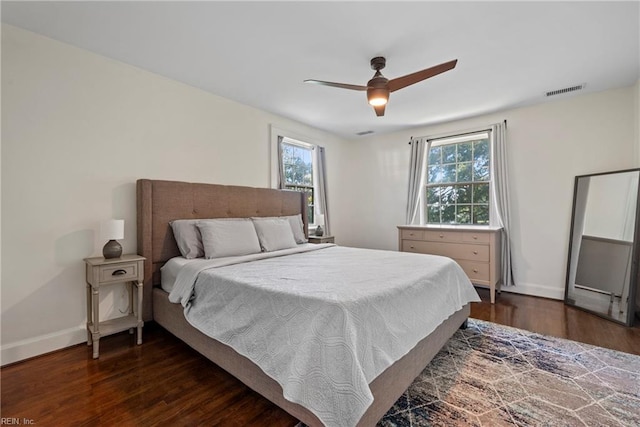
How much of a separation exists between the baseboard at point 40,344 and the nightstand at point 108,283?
0.09m

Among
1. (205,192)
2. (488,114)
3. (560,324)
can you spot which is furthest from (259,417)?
(488,114)

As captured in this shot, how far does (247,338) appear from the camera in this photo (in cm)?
160

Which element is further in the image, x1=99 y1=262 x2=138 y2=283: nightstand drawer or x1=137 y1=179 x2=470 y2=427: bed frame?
x1=99 y1=262 x2=138 y2=283: nightstand drawer

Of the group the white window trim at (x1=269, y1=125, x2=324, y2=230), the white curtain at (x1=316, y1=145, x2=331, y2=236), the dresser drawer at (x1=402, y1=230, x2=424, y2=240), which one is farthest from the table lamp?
the dresser drawer at (x1=402, y1=230, x2=424, y2=240)

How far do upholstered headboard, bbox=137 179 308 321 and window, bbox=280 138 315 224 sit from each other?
958 mm

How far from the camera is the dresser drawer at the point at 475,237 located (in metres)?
3.65

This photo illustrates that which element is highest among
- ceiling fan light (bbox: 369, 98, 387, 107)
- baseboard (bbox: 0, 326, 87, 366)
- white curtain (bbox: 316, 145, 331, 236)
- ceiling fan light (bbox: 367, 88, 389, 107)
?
ceiling fan light (bbox: 367, 88, 389, 107)

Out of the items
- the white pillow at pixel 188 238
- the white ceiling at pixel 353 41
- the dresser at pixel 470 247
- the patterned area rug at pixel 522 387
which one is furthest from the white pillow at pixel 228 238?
the dresser at pixel 470 247

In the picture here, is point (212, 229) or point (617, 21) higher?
point (617, 21)

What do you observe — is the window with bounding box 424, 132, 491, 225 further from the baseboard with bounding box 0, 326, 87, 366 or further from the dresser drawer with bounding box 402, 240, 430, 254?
the baseboard with bounding box 0, 326, 87, 366

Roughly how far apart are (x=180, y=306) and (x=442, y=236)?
3.41m

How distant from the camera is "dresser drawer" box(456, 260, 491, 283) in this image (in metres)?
3.65

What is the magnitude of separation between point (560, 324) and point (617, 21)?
268 centimetres

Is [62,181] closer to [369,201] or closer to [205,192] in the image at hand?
[205,192]
